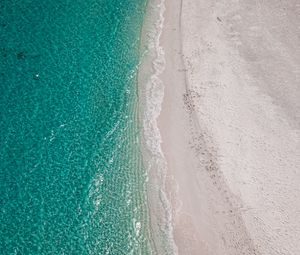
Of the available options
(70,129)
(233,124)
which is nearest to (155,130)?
(233,124)

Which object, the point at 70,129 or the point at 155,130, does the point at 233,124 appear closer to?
Result: the point at 155,130

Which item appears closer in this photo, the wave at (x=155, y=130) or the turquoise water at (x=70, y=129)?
the turquoise water at (x=70, y=129)

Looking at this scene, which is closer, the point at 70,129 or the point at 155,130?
the point at 70,129

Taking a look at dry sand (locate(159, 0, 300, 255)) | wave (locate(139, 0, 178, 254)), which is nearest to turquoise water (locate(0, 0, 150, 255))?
wave (locate(139, 0, 178, 254))

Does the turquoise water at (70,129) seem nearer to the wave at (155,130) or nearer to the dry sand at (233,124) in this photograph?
the wave at (155,130)

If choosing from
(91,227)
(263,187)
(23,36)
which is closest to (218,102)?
(263,187)

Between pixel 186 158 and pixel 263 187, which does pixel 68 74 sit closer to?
pixel 186 158

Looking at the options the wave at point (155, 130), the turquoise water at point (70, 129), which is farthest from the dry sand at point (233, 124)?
the turquoise water at point (70, 129)
